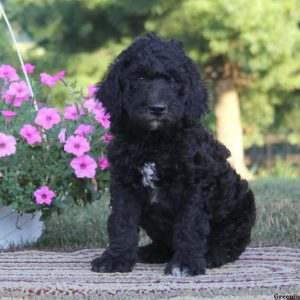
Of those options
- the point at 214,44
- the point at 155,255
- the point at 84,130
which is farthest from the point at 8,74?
the point at 214,44

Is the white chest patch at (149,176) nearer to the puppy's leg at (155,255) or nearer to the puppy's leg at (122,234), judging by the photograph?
the puppy's leg at (122,234)

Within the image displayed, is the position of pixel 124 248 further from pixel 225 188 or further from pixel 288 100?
pixel 288 100

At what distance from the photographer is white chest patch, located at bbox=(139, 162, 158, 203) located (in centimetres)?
398

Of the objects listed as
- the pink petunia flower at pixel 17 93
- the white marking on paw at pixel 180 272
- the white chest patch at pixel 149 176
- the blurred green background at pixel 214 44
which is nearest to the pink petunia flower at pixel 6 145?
the pink petunia flower at pixel 17 93

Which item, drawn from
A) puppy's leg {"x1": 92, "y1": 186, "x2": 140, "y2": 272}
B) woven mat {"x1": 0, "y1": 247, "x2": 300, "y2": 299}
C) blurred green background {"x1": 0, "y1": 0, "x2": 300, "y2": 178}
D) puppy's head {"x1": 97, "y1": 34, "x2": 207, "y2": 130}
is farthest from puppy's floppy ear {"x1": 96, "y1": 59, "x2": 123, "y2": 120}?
blurred green background {"x1": 0, "y1": 0, "x2": 300, "y2": 178}

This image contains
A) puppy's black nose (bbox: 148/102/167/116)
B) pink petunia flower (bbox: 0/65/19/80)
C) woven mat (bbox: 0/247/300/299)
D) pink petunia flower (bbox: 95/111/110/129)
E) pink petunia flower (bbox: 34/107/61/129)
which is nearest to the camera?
woven mat (bbox: 0/247/300/299)

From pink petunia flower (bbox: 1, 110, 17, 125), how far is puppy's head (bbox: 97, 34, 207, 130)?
107 cm

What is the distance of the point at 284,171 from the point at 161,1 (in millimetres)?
3865

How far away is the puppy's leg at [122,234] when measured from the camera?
4.04m

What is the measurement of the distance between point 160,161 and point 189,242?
0.45 meters

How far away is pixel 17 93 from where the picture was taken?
5.33 m

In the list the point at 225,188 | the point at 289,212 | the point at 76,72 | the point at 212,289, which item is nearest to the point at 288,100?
the point at 76,72

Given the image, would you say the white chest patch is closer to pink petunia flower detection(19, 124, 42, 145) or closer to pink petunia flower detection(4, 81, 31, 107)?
pink petunia flower detection(19, 124, 42, 145)

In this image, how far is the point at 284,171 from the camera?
1245 centimetres
